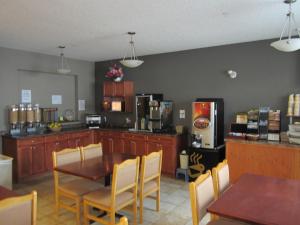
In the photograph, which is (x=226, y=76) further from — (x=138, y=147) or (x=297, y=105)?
(x=138, y=147)

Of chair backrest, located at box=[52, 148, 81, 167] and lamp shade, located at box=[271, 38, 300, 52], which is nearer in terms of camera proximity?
lamp shade, located at box=[271, 38, 300, 52]

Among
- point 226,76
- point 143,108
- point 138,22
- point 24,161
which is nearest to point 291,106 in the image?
point 226,76

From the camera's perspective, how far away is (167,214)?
328 cm

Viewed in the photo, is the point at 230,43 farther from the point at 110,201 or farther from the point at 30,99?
the point at 30,99

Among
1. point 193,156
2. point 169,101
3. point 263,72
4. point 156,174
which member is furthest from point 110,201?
point 263,72

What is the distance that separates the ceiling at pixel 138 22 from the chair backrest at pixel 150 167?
175cm

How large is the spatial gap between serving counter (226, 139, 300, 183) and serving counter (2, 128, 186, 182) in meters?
1.14

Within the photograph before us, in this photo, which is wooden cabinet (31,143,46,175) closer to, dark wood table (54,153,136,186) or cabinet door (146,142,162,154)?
dark wood table (54,153,136,186)

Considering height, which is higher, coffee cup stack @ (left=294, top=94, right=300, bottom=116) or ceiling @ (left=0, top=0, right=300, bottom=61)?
ceiling @ (left=0, top=0, right=300, bottom=61)

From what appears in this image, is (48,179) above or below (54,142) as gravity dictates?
below

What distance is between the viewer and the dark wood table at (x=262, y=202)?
5.43 feet

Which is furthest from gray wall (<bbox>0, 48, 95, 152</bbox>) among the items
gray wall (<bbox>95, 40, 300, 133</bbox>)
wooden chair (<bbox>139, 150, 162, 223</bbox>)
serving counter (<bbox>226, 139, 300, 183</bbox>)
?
serving counter (<bbox>226, 139, 300, 183</bbox>)

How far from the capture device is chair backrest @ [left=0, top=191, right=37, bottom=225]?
1.65 metres

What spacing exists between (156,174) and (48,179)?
252cm
